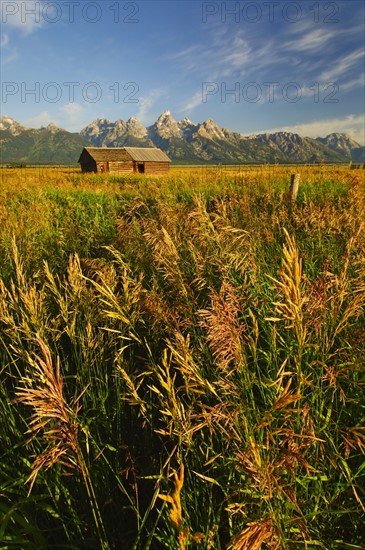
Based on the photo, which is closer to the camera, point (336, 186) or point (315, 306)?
point (315, 306)

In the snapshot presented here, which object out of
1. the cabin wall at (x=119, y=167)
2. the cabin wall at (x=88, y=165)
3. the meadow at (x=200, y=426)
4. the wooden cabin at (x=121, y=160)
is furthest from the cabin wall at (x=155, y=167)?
the meadow at (x=200, y=426)

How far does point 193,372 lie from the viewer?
0.97m

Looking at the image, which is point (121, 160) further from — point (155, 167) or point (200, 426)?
point (200, 426)

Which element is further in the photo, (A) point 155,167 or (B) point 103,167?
(A) point 155,167

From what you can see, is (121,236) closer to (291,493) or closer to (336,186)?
(291,493)

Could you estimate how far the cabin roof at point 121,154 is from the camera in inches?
2037

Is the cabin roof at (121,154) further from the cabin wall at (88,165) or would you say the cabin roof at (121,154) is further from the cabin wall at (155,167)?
the cabin wall at (88,165)

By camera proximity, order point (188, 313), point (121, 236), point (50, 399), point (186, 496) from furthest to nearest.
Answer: point (121, 236) → point (188, 313) → point (186, 496) → point (50, 399)

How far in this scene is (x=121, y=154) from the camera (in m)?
53.5

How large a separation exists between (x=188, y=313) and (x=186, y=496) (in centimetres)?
109

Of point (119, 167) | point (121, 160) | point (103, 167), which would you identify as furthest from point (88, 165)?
point (121, 160)

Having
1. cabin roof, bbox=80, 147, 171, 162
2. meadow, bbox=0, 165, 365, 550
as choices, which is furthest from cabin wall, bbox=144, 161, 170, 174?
meadow, bbox=0, 165, 365, 550

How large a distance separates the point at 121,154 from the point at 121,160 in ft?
4.46

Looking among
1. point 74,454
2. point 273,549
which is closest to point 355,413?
point 273,549
